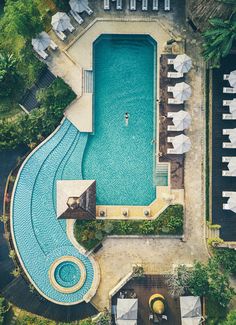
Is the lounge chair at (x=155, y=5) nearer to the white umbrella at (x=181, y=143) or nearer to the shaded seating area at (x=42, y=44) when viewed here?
the shaded seating area at (x=42, y=44)

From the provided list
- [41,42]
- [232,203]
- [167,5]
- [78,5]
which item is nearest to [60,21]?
[78,5]

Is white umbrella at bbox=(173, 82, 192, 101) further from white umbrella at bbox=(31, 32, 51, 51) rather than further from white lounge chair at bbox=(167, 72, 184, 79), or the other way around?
white umbrella at bbox=(31, 32, 51, 51)

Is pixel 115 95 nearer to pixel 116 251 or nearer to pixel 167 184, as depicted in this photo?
pixel 167 184

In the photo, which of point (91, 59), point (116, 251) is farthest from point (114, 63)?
point (116, 251)

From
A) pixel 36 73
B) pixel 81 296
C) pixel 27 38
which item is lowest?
pixel 81 296

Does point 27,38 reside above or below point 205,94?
above

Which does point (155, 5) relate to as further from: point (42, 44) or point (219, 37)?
point (42, 44)
